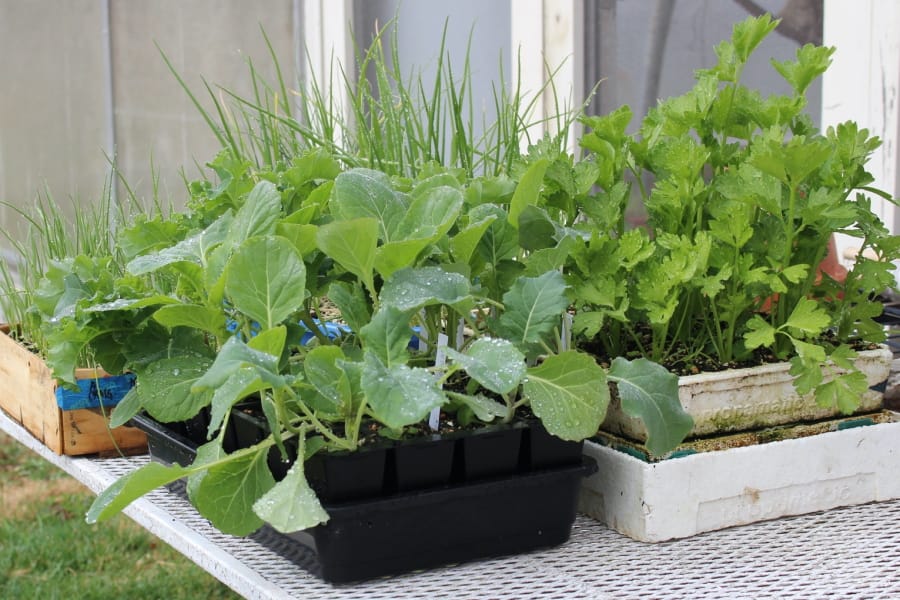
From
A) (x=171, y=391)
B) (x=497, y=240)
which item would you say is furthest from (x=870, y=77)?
(x=171, y=391)

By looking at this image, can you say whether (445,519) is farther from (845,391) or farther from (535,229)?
(845,391)

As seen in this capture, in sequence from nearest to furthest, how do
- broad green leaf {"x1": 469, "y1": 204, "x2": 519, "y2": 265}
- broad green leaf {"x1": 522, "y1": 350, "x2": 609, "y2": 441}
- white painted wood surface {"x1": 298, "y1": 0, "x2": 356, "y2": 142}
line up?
broad green leaf {"x1": 522, "y1": 350, "x2": 609, "y2": 441}, broad green leaf {"x1": 469, "y1": 204, "x2": 519, "y2": 265}, white painted wood surface {"x1": 298, "y1": 0, "x2": 356, "y2": 142}

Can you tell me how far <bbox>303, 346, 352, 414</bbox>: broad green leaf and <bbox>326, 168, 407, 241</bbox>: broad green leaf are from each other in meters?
0.11

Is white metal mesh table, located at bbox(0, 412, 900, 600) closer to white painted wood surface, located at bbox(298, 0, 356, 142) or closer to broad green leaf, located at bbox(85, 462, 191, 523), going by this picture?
broad green leaf, located at bbox(85, 462, 191, 523)

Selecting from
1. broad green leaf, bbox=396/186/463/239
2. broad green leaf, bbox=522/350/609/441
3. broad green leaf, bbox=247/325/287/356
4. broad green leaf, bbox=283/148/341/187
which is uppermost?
broad green leaf, bbox=283/148/341/187

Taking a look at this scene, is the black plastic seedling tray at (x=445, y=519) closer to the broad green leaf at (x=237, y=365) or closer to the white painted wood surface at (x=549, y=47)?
the broad green leaf at (x=237, y=365)

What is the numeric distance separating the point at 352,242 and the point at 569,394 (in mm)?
191

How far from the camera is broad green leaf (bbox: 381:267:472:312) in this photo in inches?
28.6

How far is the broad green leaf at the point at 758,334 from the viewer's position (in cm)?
87

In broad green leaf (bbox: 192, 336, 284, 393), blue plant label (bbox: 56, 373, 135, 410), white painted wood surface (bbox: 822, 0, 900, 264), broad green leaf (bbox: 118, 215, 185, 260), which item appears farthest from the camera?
white painted wood surface (bbox: 822, 0, 900, 264)

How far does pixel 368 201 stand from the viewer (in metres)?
0.80

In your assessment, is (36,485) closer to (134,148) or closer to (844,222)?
(134,148)

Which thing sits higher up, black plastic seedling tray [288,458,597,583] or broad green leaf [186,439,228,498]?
broad green leaf [186,439,228,498]

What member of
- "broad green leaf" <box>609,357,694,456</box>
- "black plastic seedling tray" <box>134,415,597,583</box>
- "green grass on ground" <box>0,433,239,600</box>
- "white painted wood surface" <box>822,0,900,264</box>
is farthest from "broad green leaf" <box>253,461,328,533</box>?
"green grass on ground" <box>0,433,239,600</box>
